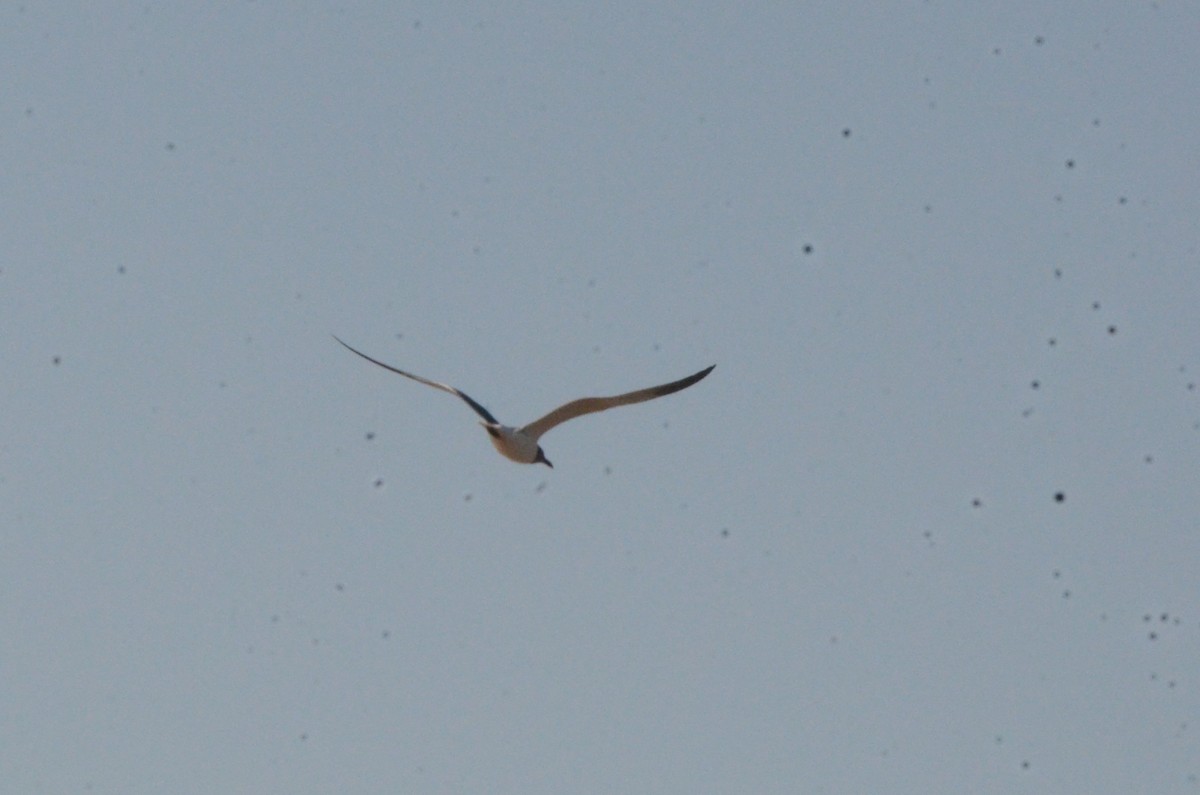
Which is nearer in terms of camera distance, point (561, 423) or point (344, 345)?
point (344, 345)

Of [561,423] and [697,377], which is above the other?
[697,377]

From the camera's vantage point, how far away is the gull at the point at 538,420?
23.7m

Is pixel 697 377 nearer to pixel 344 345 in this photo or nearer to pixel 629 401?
pixel 629 401

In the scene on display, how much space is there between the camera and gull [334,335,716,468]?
77.7 feet

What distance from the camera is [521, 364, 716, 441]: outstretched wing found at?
24.0m

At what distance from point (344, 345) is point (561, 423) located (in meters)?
3.39

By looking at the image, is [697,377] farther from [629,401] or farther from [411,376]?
[411,376]

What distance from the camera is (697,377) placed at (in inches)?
918

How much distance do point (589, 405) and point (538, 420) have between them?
28.3 inches

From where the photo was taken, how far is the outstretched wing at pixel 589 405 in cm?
2397

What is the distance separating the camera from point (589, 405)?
24328 millimetres

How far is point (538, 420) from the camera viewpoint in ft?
80.1

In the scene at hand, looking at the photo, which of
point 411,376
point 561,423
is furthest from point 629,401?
point 411,376

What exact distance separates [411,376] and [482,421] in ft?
3.75
